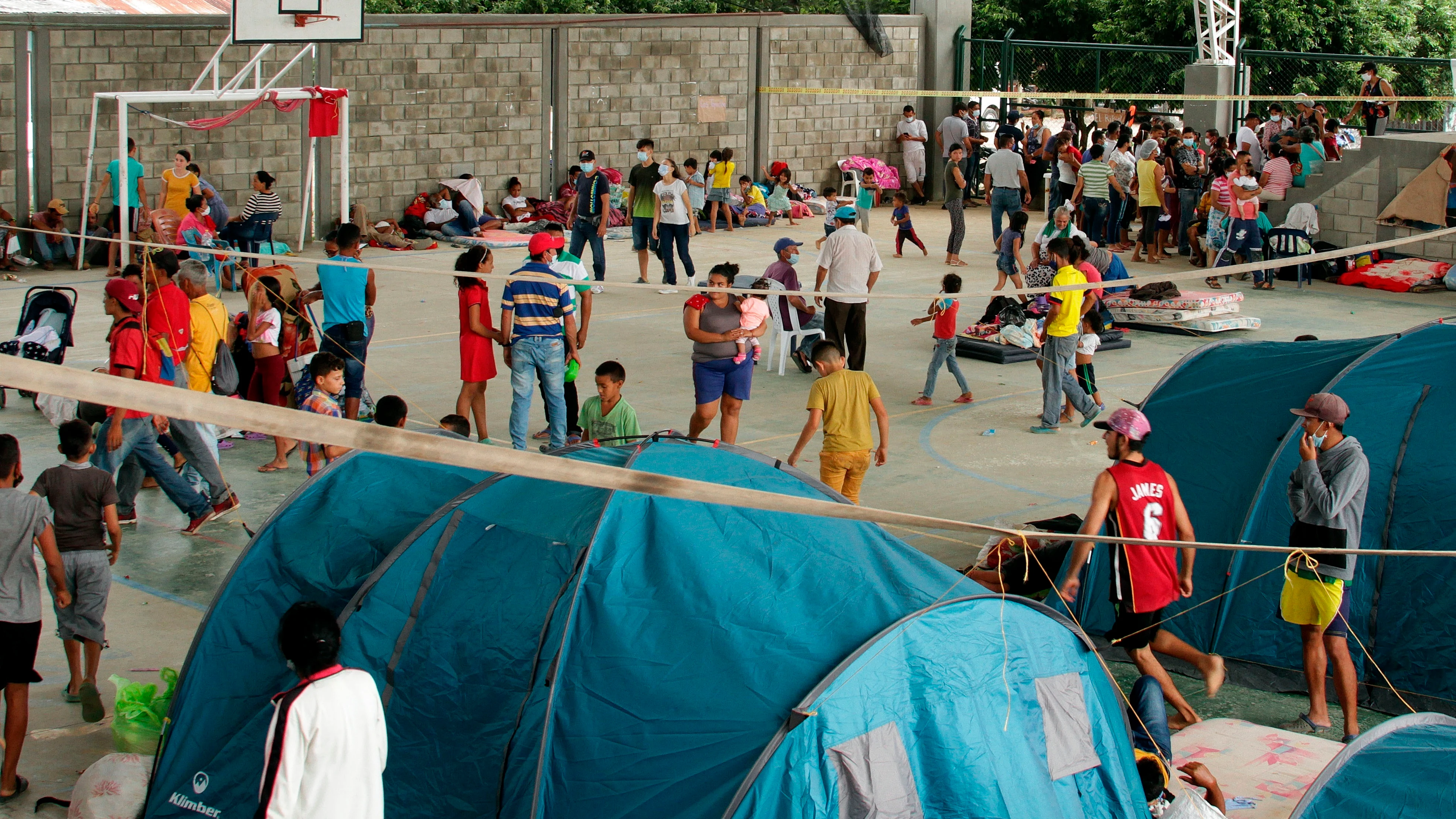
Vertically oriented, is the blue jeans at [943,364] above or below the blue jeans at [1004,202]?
below

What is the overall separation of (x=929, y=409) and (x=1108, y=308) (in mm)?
4556

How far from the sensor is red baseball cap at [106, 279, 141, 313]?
8547 mm

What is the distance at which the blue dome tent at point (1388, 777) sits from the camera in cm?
474

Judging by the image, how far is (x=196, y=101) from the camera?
18.5 meters

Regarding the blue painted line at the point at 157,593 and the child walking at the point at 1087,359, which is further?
the child walking at the point at 1087,359

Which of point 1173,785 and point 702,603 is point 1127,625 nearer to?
point 1173,785

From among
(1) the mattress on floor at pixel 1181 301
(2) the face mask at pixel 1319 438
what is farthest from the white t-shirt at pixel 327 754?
(1) the mattress on floor at pixel 1181 301

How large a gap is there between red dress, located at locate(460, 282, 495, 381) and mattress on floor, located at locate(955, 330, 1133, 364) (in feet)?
17.6

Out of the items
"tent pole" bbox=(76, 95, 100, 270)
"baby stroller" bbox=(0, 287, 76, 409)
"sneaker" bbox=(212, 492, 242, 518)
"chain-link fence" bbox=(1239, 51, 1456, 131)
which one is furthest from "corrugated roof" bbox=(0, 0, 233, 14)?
"chain-link fence" bbox=(1239, 51, 1456, 131)

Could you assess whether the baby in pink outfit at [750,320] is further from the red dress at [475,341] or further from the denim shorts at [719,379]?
the red dress at [475,341]

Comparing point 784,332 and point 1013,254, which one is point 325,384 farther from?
point 1013,254

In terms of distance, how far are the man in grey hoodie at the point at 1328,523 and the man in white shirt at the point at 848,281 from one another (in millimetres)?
6013

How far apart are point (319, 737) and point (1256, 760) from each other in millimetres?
4087

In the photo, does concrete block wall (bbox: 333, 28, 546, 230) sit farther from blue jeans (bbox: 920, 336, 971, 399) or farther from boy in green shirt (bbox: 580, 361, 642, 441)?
boy in green shirt (bbox: 580, 361, 642, 441)
